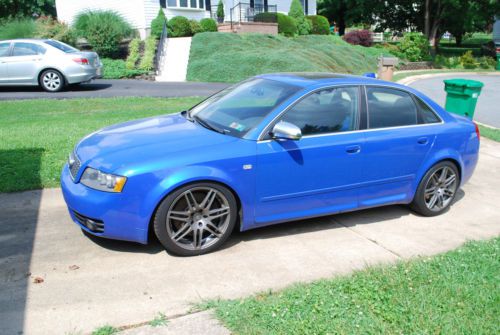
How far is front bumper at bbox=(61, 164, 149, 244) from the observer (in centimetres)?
393

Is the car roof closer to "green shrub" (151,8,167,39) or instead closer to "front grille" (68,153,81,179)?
"front grille" (68,153,81,179)

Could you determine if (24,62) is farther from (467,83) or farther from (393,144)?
(393,144)

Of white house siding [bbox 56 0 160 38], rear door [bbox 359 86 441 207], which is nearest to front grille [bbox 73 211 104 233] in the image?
rear door [bbox 359 86 441 207]

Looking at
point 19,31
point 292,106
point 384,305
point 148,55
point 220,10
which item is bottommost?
point 384,305

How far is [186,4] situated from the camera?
89.1 feet

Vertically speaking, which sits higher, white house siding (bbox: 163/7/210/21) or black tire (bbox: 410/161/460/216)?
white house siding (bbox: 163/7/210/21)

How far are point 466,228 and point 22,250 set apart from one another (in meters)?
4.42

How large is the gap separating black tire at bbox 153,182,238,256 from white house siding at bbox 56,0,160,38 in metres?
22.1

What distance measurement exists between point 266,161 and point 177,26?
21667mm

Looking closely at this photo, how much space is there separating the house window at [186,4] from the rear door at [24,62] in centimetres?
1317

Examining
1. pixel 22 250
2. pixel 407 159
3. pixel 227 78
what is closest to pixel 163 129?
pixel 22 250

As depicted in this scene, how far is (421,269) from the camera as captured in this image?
3947 mm

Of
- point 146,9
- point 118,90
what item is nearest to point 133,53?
point 146,9

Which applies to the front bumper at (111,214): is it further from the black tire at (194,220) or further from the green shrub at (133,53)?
the green shrub at (133,53)
